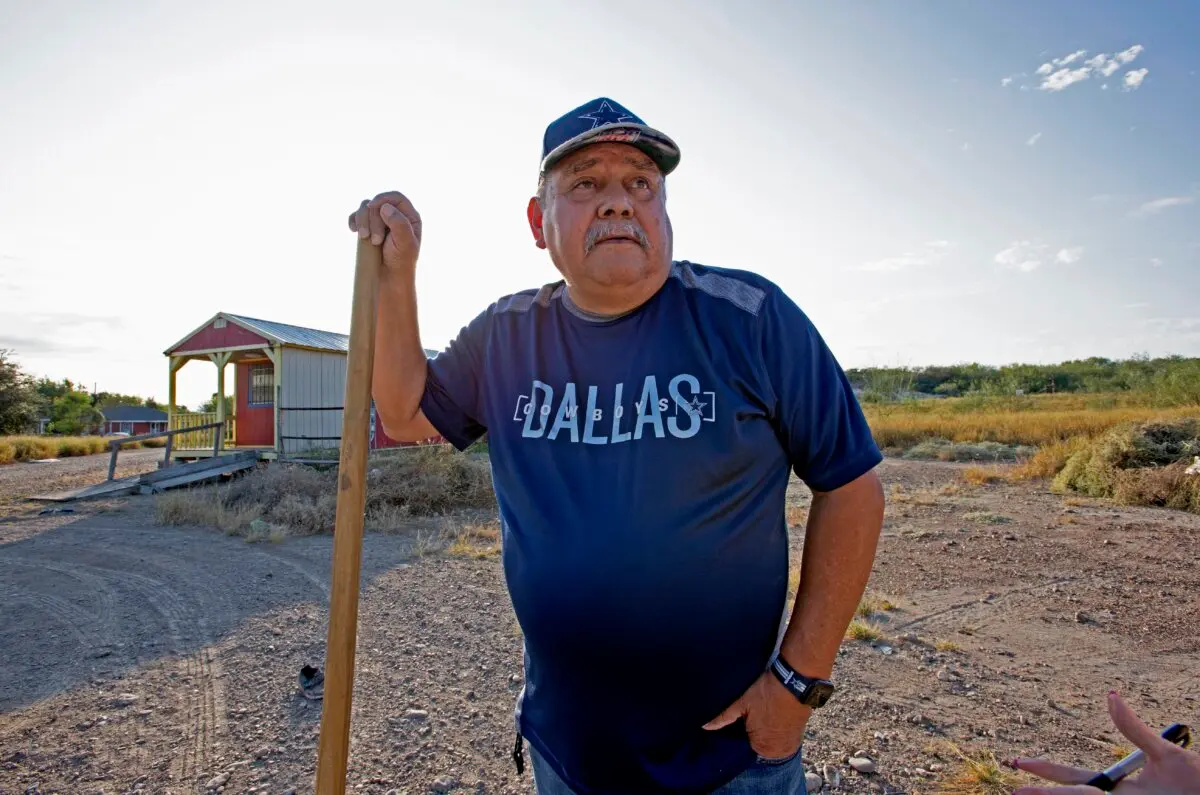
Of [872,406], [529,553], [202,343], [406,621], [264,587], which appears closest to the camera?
[529,553]

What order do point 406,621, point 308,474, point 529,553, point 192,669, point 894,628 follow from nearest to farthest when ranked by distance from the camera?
point 529,553 < point 192,669 < point 894,628 < point 406,621 < point 308,474

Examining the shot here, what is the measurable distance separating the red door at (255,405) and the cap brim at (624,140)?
16.4 metres

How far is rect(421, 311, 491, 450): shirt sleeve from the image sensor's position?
5.71 ft

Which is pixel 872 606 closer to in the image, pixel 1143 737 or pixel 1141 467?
pixel 1143 737

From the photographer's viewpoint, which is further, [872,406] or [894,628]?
[872,406]

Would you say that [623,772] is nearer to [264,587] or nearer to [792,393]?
[792,393]

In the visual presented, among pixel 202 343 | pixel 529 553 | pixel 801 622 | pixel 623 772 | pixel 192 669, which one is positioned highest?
pixel 202 343

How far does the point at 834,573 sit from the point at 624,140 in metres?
1.04

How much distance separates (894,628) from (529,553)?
160 inches

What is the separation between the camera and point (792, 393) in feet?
4.31

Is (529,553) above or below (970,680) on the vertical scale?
above

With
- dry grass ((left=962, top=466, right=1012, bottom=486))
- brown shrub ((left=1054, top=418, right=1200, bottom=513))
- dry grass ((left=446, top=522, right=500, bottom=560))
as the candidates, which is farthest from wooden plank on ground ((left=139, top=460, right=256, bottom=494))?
brown shrub ((left=1054, top=418, right=1200, bottom=513))

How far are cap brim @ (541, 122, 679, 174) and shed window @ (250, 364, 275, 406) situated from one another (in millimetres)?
16919

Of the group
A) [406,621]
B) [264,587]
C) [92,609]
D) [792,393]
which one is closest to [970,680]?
[792,393]
